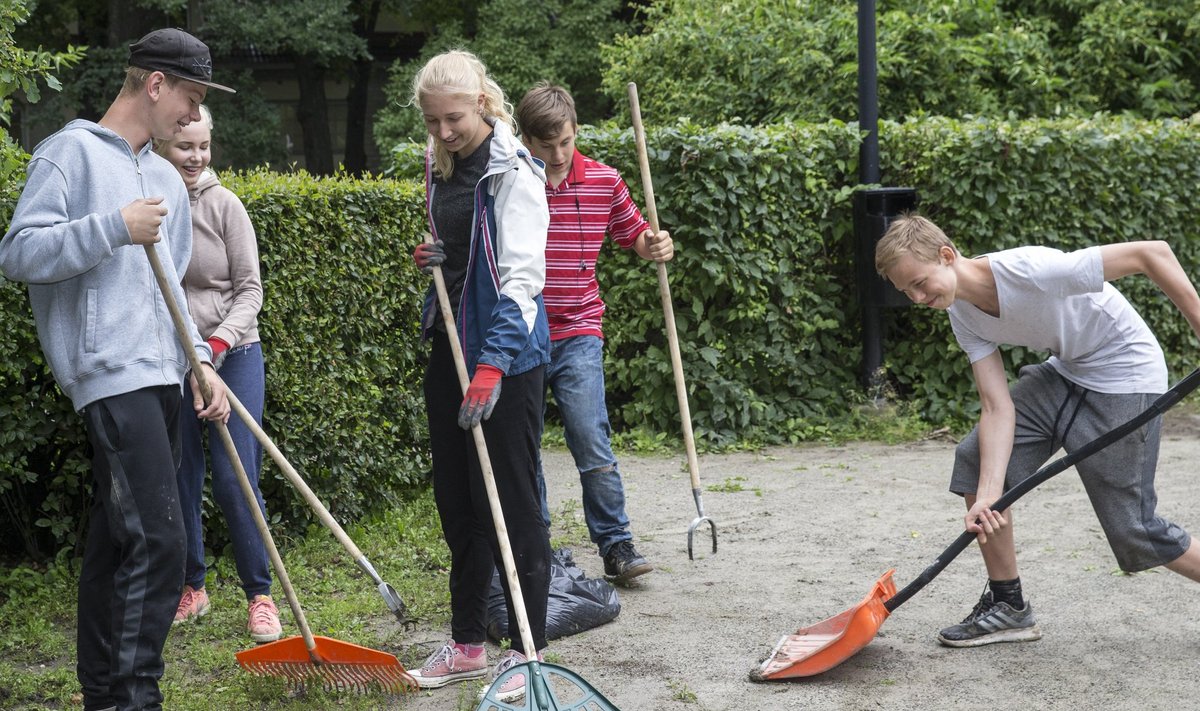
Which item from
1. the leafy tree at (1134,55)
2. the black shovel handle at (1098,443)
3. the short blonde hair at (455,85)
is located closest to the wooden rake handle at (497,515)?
the short blonde hair at (455,85)

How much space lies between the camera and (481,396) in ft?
11.1

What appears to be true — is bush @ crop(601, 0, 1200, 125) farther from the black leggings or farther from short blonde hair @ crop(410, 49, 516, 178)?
the black leggings

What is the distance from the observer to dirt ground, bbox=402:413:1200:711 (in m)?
3.80

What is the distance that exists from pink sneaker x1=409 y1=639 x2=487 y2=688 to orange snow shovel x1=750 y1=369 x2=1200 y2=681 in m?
0.89

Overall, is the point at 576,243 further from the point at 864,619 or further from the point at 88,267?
the point at 88,267

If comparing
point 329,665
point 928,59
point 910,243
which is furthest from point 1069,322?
point 928,59

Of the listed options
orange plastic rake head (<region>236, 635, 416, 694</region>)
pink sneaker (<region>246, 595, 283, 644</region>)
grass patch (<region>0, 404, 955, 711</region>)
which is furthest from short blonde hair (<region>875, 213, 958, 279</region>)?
pink sneaker (<region>246, 595, 283, 644</region>)

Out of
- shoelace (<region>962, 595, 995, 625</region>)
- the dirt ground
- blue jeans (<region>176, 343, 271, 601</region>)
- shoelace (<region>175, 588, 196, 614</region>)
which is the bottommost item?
the dirt ground

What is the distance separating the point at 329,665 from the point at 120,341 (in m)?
1.21

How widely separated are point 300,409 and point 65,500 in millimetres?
1009

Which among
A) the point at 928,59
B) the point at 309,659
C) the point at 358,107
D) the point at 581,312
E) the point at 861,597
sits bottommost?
the point at 861,597

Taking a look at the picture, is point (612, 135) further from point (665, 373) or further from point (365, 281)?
point (365, 281)

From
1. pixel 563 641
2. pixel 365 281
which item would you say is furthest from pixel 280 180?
pixel 563 641

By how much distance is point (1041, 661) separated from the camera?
13.2 feet
